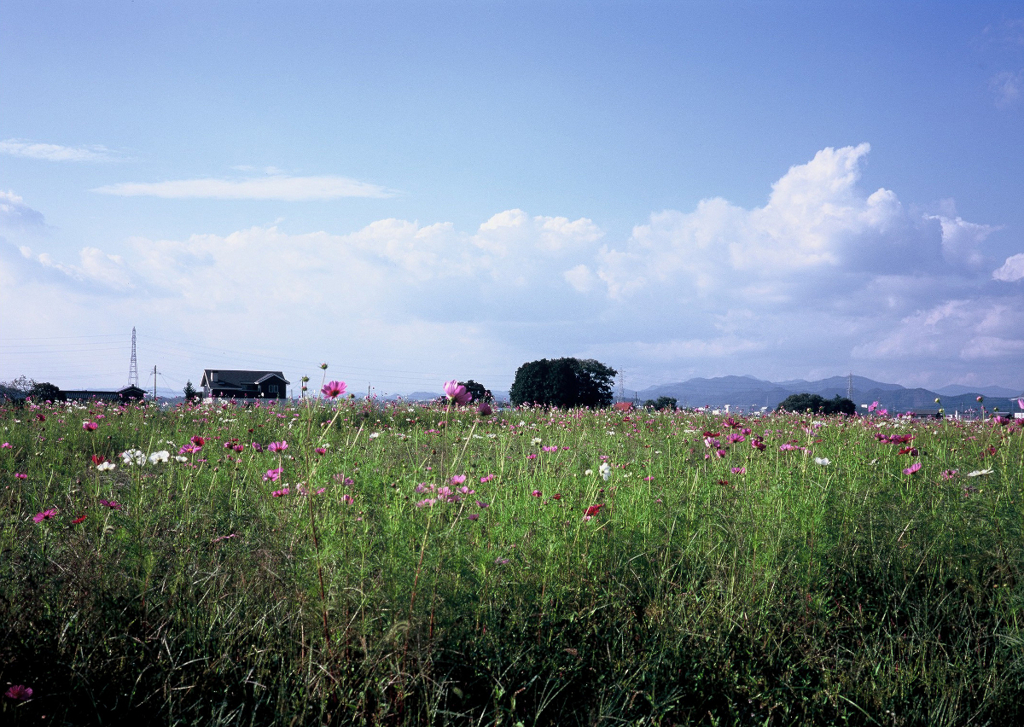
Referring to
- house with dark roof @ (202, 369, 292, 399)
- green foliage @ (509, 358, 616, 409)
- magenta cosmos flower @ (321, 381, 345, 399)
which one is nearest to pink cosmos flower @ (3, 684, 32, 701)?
magenta cosmos flower @ (321, 381, 345, 399)

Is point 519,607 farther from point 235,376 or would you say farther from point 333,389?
point 235,376

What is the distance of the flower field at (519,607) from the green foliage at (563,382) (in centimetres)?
3707

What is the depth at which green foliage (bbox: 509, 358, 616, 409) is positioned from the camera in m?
41.9

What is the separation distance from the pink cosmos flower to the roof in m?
55.7

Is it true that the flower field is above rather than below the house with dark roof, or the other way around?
below

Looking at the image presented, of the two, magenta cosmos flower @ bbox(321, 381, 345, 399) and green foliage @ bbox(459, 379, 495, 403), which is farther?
green foliage @ bbox(459, 379, 495, 403)

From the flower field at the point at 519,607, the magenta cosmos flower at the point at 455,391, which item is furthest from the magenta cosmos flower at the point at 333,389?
the magenta cosmos flower at the point at 455,391

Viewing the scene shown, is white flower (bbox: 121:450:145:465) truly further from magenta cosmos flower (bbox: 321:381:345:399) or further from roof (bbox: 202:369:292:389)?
roof (bbox: 202:369:292:389)

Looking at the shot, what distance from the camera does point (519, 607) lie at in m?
2.68

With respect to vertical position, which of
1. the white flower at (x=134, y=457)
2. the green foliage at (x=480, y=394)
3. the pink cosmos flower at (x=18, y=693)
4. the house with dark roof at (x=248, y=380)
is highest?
the house with dark roof at (x=248, y=380)

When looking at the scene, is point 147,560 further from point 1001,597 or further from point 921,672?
point 1001,597

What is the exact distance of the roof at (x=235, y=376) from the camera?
182 feet

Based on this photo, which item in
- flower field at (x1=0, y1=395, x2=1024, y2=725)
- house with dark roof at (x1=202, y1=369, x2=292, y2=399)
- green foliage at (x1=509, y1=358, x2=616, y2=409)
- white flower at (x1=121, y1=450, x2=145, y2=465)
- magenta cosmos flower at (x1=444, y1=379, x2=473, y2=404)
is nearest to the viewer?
flower field at (x1=0, y1=395, x2=1024, y2=725)

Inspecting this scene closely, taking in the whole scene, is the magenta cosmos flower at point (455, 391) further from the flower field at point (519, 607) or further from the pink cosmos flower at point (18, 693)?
the pink cosmos flower at point (18, 693)
